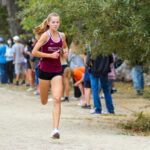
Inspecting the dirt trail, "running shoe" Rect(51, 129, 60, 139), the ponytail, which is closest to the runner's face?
the ponytail

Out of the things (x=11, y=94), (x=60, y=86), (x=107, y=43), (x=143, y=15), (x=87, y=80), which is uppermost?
(x=143, y=15)

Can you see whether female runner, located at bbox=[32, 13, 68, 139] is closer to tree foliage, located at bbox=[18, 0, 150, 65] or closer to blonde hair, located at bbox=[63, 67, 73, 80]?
tree foliage, located at bbox=[18, 0, 150, 65]

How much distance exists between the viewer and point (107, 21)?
7.63 meters

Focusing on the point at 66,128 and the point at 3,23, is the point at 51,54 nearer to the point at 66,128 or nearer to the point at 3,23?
the point at 66,128

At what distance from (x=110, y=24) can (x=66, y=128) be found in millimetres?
2131

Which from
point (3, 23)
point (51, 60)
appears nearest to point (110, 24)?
point (51, 60)

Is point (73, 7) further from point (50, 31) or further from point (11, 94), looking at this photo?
point (11, 94)

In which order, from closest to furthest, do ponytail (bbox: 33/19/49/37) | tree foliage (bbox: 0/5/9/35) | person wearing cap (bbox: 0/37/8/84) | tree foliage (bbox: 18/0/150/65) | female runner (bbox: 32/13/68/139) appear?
female runner (bbox: 32/13/68/139)
tree foliage (bbox: 18/0/150/65)
ponytail (bbox: 33/19/49/37)
person wearing cap (bbox: 0/37/8/84)
tree foliage (bbox: 0/5/9/35)

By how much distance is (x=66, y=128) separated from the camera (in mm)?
8289

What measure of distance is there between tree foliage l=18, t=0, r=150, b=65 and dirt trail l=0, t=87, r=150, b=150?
1319 mm

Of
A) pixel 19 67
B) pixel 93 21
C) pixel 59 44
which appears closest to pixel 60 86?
pixel 59 44

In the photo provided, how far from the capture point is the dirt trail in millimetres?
6150

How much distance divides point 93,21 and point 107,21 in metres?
0.25

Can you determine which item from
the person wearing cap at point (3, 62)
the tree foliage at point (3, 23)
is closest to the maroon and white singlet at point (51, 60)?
the person wearing cap at point (3, 62)
